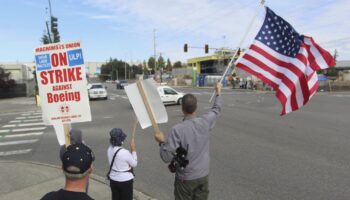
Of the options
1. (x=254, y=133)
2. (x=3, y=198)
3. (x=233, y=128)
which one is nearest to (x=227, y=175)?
(x=3, y=198)

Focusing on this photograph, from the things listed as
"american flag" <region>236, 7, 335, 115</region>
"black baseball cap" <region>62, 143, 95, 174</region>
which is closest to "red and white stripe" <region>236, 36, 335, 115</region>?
"american flag" <region>236, 7, 335, 115</region>

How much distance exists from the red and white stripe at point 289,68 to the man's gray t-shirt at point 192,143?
4.94 feet

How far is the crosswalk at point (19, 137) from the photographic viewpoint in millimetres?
12078

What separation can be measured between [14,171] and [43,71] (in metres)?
4.50

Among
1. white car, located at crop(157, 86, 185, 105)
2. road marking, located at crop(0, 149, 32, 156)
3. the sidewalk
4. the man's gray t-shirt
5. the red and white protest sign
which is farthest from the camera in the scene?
white car, located at crop(157, 86, 185, 105)

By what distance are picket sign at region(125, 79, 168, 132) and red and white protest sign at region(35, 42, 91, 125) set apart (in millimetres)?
910

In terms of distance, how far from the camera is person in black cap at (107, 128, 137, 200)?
5047 mm

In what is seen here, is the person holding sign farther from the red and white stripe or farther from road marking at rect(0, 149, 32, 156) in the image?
road marking at rect(0, 149, 32, 156)

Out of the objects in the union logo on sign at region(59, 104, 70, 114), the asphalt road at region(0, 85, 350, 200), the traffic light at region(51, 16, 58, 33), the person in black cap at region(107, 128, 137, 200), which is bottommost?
the asphalt road at region(0, 85, 350, 200)

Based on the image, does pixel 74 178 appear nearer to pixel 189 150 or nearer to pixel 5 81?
pixel 189 150

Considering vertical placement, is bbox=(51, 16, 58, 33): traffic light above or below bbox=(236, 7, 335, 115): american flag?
above

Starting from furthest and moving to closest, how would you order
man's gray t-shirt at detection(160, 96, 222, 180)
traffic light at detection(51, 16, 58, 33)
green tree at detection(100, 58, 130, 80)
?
green tree at detection(100, 58, 130, 80) < traffic light at detection(51, 16, 58, 33) < man's gray t-shirt at detection(160, 96, 222, 180)

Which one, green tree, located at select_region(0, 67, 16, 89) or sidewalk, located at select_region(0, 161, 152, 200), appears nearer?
sidewalk, located at select_region(0, 161, 152, 200)

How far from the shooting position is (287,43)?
5332 mm
